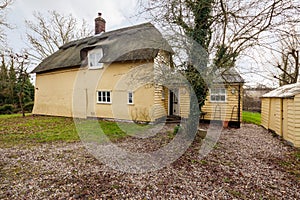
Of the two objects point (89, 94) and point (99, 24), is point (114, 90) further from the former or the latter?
point (99, 24)

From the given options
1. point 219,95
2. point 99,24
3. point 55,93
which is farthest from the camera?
point 99,24

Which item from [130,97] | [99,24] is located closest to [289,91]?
[130,97]

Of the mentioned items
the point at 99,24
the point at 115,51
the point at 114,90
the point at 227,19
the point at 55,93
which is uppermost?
the point at 99,24

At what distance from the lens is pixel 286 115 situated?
19.8 feet

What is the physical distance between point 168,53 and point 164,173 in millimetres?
3472

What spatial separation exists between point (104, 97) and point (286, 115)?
903cm

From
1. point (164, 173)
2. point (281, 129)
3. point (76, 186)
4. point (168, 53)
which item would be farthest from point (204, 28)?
point (76, 186)

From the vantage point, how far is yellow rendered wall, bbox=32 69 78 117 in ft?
38.3

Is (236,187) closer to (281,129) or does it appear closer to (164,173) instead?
(164,173)

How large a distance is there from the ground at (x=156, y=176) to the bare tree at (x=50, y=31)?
1740 cm

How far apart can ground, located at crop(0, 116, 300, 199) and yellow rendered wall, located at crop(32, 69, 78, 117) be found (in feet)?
23.1

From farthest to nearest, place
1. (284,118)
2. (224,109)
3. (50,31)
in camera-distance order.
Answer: (50,31)
(224,109)
(284,118)

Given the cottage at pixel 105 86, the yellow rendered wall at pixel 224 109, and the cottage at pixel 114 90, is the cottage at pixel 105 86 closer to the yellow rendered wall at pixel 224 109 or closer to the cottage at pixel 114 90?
the cottage at pixel 114 90

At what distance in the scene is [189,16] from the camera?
5082 millimetres
